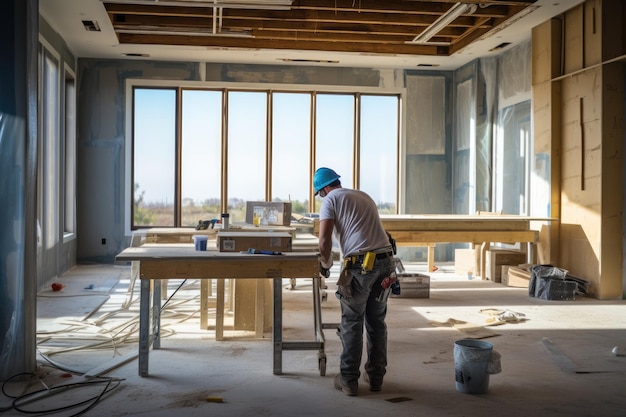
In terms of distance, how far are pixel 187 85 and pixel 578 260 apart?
259 inches

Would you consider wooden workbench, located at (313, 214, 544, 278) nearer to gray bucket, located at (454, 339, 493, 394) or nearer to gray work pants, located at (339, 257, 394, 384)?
gray work pants, located at (339, 257, 394, 384)

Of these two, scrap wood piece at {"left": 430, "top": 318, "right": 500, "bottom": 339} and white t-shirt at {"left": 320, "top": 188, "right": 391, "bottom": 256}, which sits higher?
white t-shirt at {"left": 320, "top": 188, "right": 391, "bottom": 256}

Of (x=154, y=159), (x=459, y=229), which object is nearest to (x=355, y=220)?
(x=459, y=229)

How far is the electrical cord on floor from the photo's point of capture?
3545 millimetres

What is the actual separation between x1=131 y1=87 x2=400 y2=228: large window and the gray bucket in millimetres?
7396

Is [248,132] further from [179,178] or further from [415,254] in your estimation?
[415,254]

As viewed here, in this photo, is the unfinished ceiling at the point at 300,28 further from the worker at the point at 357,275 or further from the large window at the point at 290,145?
the worker at the point at 357,275

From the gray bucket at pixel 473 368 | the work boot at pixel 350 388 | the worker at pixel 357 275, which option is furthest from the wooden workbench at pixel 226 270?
the gray bucket at pixel 473 368

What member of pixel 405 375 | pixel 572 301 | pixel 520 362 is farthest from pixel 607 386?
pixel 572 301

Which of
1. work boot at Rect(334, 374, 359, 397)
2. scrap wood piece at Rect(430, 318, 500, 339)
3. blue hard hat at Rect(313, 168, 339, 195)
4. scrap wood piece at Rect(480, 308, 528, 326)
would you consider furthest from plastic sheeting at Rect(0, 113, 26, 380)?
scrap wood piece at Rect(480, 308, 528, 326)

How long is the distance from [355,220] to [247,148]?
730 centimetres

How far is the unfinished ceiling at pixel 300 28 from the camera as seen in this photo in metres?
7.84

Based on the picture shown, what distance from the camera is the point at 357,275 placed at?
13.0 ft

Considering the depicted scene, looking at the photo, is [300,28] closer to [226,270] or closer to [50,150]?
[50,150]
